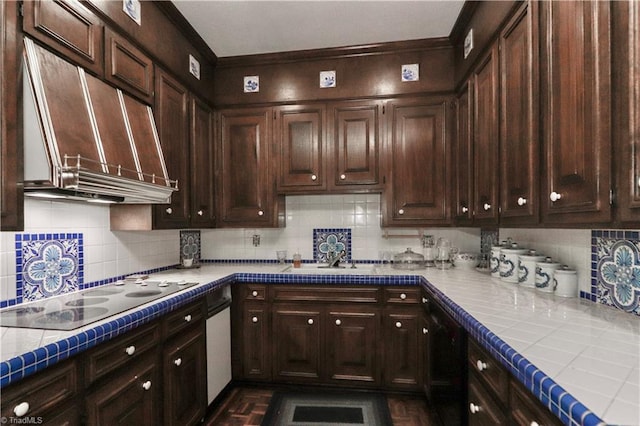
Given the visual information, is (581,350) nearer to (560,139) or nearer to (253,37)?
(560,139)

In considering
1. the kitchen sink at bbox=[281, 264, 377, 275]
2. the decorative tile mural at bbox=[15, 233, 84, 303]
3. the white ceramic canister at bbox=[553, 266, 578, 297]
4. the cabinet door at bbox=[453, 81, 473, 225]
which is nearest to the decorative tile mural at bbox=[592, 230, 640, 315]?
the white ceramic canister at bbox=[553, 266, 578, 297]

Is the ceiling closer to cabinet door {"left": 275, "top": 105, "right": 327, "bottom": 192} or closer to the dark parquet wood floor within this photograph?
cabinet door {"left": 275, "top": 105, "right": 327, "bottom": 192}

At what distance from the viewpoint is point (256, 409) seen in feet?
7.06

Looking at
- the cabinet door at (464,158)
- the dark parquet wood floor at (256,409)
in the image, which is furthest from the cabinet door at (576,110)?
the dark parquet wood floor at (256,409)

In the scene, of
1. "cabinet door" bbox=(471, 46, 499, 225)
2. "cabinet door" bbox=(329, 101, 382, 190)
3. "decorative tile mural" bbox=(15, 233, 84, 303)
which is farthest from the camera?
"cabinet door" bbox=(329, 101, 382, 190)

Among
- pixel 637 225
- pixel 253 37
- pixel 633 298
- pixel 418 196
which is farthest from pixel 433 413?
pixel 253 37

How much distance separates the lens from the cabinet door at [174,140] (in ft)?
6.68

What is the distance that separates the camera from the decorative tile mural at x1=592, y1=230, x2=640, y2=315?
1232 mm

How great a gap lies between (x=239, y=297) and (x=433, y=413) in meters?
1.57

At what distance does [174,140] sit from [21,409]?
1677mm

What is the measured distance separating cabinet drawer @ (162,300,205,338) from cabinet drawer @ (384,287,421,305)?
128 centimetres

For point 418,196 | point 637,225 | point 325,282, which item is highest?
point 418,196

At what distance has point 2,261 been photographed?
1.40 m

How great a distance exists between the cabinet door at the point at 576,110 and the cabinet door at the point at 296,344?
1.69 m
